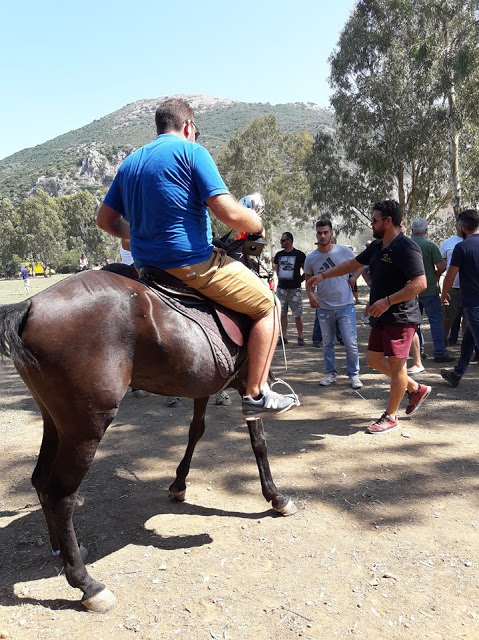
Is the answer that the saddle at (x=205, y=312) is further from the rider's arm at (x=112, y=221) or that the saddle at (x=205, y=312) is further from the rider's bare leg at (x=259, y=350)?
the rider's arm at (x=112, y=221)

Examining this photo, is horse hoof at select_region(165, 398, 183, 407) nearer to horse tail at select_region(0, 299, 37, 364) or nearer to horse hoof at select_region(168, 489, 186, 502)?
horse hoof at select_region(168, 489, 186, 502)

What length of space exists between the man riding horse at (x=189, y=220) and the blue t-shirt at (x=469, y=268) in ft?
12.3

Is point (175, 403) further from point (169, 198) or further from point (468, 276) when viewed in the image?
point (468, 276)

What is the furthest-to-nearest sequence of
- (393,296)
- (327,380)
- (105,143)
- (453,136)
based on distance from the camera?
(105,143)
(453,136)
(327,380)
(393,296)

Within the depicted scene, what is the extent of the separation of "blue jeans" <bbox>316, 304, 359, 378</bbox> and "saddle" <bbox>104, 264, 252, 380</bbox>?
12.5ft

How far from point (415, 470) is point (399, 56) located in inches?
919

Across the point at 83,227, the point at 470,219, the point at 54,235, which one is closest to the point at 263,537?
the point at 470,219

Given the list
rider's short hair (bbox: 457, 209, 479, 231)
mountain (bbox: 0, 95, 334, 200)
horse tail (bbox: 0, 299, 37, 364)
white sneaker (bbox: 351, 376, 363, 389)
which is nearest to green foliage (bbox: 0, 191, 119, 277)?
mountain (bbox: 0, 95, 334, 200)

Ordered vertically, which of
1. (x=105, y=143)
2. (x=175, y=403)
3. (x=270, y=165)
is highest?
(x=105, y=143)

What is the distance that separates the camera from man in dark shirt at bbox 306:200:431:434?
176 inches

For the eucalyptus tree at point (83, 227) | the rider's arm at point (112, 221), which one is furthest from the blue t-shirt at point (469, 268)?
the eucalyptus tree at point (83, 227)

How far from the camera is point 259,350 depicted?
→ 3004 millimetres

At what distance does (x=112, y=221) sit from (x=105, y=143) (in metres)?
167

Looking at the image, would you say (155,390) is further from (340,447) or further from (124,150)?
(124,150)
